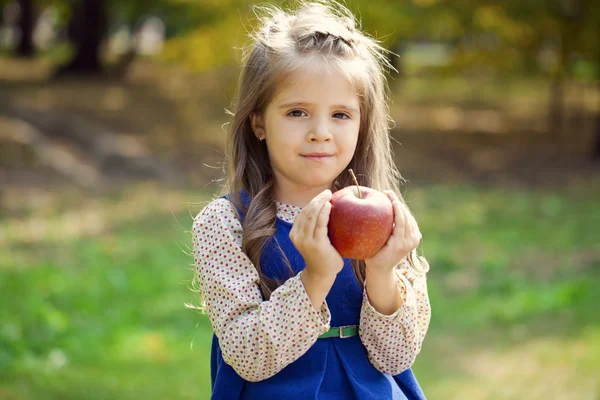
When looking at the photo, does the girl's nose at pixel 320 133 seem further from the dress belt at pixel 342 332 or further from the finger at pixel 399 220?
the dress belt at pixel 342 332

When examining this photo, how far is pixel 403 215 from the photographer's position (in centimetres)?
204

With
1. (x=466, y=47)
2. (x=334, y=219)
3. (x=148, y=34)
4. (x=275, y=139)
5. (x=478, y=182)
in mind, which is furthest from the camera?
(x=148, y=34)

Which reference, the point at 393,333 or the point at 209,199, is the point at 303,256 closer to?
the point at 393,333

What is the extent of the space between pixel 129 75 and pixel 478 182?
1131cm

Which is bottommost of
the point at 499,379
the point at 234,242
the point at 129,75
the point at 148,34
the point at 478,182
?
the point at 148,34

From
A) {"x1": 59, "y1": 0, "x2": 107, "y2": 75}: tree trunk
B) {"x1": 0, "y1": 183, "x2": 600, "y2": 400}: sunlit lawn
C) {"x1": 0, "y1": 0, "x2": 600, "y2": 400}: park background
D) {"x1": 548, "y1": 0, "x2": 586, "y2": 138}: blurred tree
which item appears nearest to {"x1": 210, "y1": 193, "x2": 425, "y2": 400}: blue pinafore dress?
{"x1": 0, "y1": 0, "x2": 600, "y2": 400}: park background

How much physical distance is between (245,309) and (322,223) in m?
0.29

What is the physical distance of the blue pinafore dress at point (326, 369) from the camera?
2.06 metres

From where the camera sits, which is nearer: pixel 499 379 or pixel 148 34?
pixel 499 379

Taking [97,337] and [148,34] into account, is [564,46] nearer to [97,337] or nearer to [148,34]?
[97,337]

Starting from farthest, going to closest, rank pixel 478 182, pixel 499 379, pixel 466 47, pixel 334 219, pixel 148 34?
pixel 148 34 → pixel 466 47 → pixel 478 182 → pixel 499 379 → pixel 334 219

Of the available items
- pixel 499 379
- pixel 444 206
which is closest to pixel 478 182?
pixel 444 206

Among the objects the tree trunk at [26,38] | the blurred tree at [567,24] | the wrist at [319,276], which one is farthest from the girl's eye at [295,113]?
the tree trunk at [26,38]

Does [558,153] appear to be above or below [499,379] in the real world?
below
